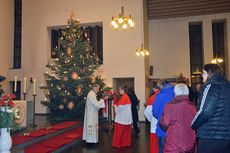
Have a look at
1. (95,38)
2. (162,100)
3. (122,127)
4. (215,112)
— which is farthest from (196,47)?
(215,112)

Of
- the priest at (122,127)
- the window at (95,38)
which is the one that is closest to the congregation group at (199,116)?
the priest at (122,127)

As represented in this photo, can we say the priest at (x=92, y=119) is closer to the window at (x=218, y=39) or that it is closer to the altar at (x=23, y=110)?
the altar at (x=23, y=110)

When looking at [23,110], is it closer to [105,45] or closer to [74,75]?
[74,75]

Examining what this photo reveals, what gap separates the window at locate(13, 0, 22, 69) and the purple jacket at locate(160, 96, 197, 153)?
13.6 metres

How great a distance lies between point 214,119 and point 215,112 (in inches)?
3.0

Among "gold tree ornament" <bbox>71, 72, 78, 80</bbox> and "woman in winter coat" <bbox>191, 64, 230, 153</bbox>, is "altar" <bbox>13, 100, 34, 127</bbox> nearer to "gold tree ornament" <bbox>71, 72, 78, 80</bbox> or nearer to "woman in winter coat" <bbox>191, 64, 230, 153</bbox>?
"gold tree ornament" <bbox>71, 72, 78, 80</bbox>

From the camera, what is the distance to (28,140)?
5320 millimetres

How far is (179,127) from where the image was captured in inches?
105

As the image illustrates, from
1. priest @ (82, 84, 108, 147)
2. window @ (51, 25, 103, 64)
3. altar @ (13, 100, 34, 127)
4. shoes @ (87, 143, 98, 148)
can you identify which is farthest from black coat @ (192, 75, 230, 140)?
window @ (51, 25, 103, 64)

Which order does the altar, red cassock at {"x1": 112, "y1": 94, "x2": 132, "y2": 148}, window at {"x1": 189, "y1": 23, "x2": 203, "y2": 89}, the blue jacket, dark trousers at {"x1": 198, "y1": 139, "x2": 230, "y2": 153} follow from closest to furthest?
1. dark trousers at {"x1": 198, "y1": 139, "x2": 230, "y2": 153}
2. the blue jacket
3. red cassock at {"x1": 112, "y1": 94, "x2": 132, "y2": 148}
4. the altar
5. window at {"x1": 189, "y1": 23, "x2": 203, "y2": 89}

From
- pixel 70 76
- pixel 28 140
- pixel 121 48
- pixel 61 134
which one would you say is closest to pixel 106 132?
pixel 61 134

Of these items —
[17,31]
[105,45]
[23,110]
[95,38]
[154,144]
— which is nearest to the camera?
[154,144]

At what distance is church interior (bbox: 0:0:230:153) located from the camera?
1001 centimetres

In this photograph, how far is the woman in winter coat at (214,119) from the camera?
2184 mm
